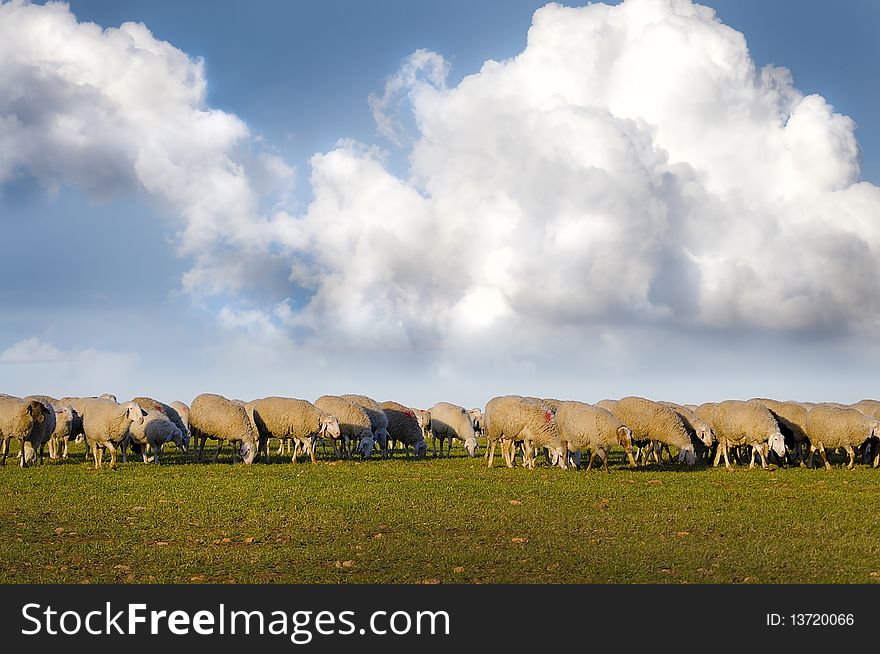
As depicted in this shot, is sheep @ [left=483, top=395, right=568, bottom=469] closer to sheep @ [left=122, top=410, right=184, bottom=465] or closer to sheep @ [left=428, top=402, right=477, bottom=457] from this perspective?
sheep @ [left=428, top=402, right=477, bottom=457]

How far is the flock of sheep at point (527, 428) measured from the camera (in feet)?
95.8

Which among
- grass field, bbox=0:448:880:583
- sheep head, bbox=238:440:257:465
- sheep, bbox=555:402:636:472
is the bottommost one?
grass field, bbox=0:448:880:583

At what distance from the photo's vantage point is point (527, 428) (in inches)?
1222

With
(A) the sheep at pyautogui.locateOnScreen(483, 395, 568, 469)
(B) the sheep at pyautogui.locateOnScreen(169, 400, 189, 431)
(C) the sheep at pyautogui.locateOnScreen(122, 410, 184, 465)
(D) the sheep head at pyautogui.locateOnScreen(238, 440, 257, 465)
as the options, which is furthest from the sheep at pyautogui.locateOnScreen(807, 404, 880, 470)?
(B) the sheep at pyautogui.locateOnScreen(169, 400, 189, 431)

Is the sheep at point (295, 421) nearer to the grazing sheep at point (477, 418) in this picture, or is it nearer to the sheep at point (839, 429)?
the sheep at point (839, 429)

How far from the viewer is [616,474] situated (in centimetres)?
2770

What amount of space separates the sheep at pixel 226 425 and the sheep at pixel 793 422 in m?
21.6

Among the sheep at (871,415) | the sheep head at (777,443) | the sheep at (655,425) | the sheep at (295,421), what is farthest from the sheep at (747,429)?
the sheep at (295,421)

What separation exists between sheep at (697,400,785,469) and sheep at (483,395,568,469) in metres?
6.80

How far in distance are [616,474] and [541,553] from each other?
1322 cm

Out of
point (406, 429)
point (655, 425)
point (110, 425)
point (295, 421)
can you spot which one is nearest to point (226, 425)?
point (295, 421)

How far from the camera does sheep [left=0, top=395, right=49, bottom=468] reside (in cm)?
2922

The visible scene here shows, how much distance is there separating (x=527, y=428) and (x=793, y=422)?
1145 centimetres

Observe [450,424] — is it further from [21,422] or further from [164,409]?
[21,422]
